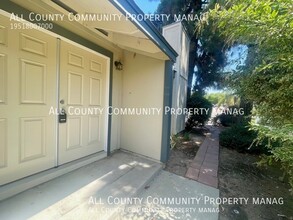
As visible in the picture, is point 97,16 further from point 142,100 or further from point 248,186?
point 248,186

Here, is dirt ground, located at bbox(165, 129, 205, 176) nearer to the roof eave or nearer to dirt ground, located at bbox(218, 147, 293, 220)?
dirt ground, located at bbox(218, 147, 293, 220)

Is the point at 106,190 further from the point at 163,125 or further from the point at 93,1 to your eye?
the point at 93,1

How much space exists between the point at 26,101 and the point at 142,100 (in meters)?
2.18

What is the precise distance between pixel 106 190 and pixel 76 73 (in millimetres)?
1981

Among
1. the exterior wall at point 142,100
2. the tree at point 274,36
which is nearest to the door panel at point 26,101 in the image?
the exterior wall at point 142,100

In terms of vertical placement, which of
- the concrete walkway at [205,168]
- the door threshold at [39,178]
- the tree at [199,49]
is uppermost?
the tree at [199,49]

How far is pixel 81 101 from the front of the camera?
3.14 meters

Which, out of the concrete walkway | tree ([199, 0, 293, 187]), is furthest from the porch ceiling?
the concrete walkway

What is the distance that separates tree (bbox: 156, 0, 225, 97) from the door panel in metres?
7.17

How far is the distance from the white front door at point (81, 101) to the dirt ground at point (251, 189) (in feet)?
8.23

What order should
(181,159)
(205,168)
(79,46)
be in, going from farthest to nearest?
(181,159), (205,168), (79,46)

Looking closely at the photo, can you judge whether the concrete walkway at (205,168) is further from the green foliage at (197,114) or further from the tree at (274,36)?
the green foliage at (197,114)

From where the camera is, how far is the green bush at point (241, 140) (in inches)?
210

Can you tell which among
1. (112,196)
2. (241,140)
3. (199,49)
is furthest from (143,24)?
(199,49)
